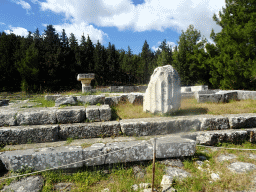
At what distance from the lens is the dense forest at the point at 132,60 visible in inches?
529

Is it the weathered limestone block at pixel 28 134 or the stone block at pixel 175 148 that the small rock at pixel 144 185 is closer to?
the stone block at pixel 175 148

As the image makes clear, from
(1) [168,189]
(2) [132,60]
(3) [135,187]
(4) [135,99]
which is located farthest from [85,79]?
(2) [132,60]

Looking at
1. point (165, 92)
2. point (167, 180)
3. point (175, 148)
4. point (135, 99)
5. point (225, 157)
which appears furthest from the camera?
point (135, 99)

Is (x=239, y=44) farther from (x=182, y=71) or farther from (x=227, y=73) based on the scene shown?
(x=182, y=71)

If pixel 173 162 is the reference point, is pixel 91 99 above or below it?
above

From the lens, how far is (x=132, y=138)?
4125mm

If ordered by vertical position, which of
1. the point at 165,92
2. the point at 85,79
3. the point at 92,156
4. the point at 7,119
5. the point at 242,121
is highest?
the point at 85,79

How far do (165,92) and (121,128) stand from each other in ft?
5.67

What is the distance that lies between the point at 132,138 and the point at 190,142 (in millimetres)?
1363

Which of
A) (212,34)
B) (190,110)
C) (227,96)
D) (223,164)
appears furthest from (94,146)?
(212,34)

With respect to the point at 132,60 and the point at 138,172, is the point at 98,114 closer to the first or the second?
the point at 138,172

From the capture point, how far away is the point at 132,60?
1682 inches

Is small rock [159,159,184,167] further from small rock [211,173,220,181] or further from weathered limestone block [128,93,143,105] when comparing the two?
weathered limestone block [128,93,143,105]

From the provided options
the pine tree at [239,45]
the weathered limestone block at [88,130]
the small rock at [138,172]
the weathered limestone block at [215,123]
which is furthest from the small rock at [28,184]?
the pine tree at [239,45]
